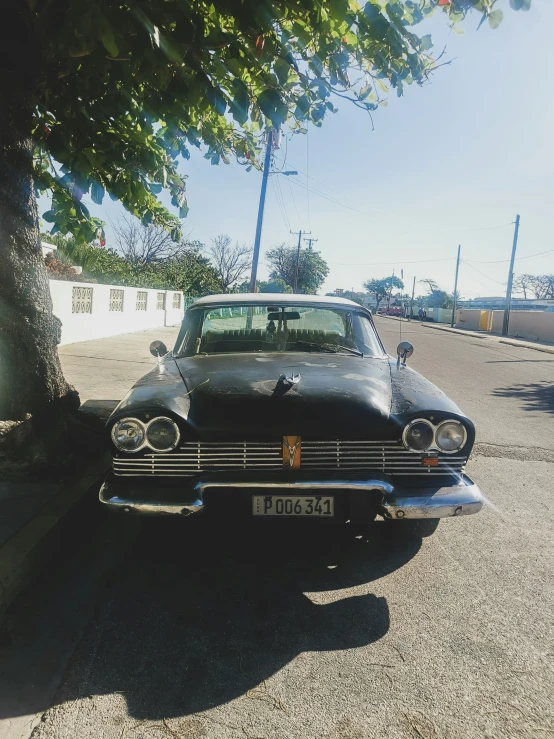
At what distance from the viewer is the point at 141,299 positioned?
20.8m

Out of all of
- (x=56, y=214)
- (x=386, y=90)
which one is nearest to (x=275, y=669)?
(x=386, y=90)

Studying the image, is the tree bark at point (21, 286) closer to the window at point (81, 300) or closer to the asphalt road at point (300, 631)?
the asphalt road at point (300, 631)

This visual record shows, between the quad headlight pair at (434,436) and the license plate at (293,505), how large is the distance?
1.68ft

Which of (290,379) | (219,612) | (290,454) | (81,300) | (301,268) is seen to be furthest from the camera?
(301,268)

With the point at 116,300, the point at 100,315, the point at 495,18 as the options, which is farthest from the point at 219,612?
the point at 116,300

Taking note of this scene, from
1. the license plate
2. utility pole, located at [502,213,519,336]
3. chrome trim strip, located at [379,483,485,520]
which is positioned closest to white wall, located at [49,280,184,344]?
the license plate

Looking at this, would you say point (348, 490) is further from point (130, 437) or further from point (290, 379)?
point (130, 437)

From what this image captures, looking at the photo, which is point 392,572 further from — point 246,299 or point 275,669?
point 246,299

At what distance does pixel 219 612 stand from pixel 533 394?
8513 millimetres

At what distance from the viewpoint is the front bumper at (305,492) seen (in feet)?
8.91

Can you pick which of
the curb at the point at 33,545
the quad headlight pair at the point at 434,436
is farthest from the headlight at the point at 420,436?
the curb at the point at 33,545

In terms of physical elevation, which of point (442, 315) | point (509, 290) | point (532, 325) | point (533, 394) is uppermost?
point (509, 290)

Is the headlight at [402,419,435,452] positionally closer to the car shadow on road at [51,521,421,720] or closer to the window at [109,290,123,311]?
the car shadow on road at [51,521,421,720]

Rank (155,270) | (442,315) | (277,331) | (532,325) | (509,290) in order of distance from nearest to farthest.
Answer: (277,331) < (532,325) < (509,290) < (155,270) < (442,315)
